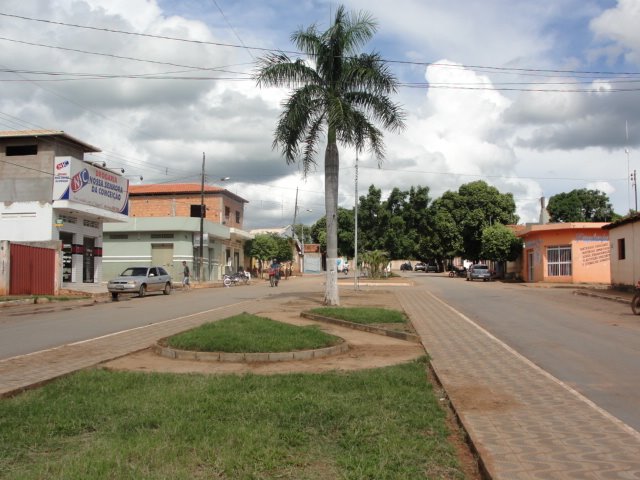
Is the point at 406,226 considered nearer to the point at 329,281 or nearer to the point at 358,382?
the point at 329,281

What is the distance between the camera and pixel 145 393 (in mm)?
6414

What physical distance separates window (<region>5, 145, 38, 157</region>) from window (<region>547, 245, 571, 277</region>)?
1361 inches

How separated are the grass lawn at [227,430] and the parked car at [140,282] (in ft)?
69.7

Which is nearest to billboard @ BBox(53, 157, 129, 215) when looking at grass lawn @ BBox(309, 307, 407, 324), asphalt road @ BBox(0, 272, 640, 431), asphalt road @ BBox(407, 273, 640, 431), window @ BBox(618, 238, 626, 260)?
asphalt road @ BBox(0, 272, 640, 431)

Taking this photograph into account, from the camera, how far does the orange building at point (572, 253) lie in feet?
133

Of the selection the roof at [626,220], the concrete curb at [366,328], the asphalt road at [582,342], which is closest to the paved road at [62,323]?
the concrete curb at [366,328]

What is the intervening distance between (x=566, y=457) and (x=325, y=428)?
197 centimetres

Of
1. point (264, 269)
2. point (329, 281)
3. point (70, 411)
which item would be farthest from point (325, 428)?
point (264, 269)

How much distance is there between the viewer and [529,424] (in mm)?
5457

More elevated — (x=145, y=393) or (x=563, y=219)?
(x=563, y=219)

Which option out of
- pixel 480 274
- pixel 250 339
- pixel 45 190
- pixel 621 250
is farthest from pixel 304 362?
pixel 480 274

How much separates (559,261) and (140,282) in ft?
96.2

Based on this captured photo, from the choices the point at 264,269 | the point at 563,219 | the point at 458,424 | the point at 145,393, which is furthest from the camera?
the point at 563,219

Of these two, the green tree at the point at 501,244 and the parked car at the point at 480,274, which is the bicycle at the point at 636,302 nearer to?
the green tree at the point at 501,244
